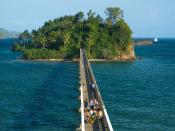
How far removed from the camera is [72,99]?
2827 inches

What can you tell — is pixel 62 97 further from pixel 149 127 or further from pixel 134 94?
pixel 149 127

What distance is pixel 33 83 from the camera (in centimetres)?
9362

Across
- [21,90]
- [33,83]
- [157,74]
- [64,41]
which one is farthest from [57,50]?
[21,90]

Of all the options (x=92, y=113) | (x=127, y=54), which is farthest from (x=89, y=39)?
(x=92, y=113)

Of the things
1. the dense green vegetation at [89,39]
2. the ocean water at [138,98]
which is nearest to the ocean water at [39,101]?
the ocean water at [138,98]

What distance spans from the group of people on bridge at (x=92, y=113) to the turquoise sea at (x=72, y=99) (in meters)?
3.72

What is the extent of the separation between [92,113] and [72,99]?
82.2 feet

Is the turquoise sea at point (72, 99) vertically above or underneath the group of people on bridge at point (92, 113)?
underneath

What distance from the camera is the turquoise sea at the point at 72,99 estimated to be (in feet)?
180

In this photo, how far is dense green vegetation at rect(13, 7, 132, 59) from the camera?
159m

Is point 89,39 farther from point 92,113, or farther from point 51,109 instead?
point 92,113

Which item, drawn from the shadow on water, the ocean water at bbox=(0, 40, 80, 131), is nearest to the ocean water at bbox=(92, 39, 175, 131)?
the shadow on water

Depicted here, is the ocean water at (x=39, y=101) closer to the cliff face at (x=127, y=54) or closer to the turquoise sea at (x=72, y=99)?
the turquoise sea at (x=72, y=99)

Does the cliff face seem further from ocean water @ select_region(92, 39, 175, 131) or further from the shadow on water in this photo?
the shadow on water
